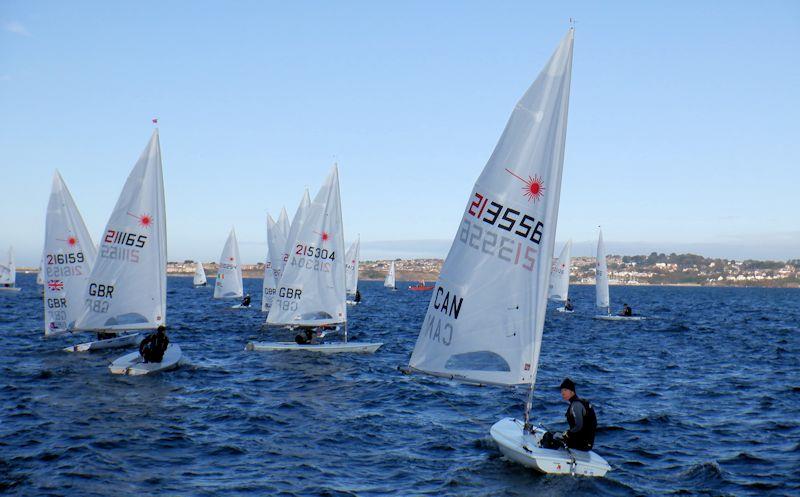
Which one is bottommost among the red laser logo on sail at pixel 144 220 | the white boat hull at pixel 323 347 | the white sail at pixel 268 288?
the white boat hull at pixel 323 347

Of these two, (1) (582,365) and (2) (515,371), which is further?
(1) (582,365)

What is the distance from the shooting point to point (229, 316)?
54.0 m

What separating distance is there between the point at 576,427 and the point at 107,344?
23785mm

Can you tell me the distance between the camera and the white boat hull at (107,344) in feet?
96.8

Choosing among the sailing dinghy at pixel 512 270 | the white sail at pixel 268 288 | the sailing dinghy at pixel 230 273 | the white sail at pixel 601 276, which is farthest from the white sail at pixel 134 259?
the white sail at pixel 601 276

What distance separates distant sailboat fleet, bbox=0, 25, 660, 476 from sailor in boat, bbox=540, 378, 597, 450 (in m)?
0.20

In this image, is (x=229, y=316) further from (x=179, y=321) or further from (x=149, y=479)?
(x=149, y=479)

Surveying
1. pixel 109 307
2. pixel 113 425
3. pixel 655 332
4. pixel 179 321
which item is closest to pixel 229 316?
pixel 179 321

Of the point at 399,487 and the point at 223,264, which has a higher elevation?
the point at 223,264

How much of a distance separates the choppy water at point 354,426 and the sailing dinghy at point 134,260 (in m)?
2.13

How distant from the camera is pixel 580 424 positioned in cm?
1352

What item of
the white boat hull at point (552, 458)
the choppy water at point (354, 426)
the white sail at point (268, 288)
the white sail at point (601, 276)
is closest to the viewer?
the white boat hull at point (552, 458)

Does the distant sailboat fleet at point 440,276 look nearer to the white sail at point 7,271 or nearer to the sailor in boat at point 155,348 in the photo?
the sailor in boat at point 155,348

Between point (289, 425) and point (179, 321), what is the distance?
1347 inches
